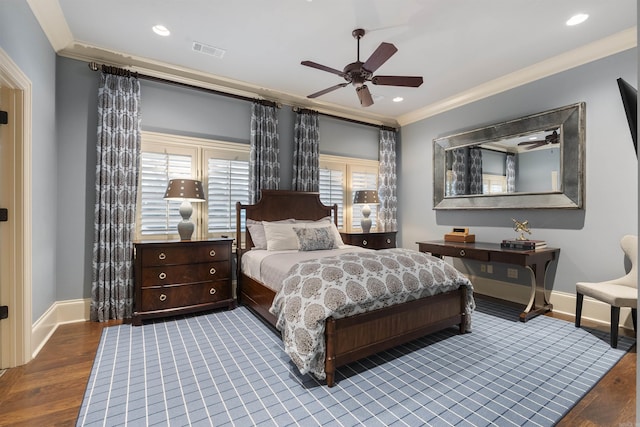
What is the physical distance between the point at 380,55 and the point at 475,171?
2928 millimetres

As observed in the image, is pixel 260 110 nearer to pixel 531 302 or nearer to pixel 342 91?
pixel 342 91

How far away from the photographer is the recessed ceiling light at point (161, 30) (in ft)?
10.1

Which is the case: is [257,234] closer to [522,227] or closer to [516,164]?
[522,227]

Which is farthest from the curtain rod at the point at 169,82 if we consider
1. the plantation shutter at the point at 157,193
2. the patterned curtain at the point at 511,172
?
the patterned curtain at the point at 511,172

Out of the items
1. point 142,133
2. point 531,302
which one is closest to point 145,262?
point 142,133

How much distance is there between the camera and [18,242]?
248 centimetres

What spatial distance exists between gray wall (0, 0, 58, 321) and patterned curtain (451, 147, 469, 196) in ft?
17.5

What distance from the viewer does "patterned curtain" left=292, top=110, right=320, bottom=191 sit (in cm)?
485

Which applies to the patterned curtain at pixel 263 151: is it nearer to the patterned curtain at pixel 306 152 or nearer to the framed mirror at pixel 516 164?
the patterned curtain at pixel 306 152

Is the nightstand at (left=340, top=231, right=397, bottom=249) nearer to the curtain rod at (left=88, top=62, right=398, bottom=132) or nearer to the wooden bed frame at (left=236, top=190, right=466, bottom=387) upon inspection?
the wooden bed frame at (left=236, top=190, right=466, bottom=387)

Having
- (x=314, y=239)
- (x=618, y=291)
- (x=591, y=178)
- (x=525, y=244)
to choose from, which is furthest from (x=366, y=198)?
(x=618, y=291)

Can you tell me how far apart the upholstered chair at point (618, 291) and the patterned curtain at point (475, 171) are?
184 cm

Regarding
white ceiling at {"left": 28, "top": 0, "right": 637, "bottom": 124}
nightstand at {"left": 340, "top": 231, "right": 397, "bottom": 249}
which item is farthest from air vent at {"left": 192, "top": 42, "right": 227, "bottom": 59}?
nightstand at {"left": 340, "top": 231, "right": 397, "bottom": 249}

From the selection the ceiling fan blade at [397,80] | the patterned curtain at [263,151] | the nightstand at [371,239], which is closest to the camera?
the ceiling fan blade at [397,80]
